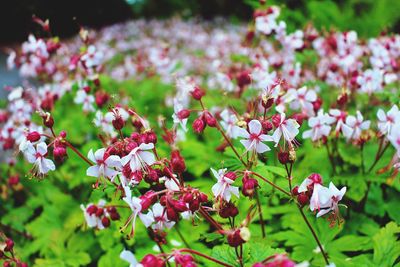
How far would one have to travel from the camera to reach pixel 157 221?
1992 mm

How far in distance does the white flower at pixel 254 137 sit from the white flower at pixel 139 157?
405 mm

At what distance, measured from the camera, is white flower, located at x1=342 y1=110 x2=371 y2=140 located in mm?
2592

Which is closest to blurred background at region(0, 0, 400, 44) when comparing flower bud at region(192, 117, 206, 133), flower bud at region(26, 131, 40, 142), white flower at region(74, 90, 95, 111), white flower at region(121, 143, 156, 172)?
white flower at region(74, 90, 95, 111)

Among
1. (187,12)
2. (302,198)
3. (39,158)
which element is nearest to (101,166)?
(39,158)

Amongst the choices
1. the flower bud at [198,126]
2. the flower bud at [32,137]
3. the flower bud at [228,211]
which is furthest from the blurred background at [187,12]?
the flower bud at [228,211]

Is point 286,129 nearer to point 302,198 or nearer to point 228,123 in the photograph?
point 302,198

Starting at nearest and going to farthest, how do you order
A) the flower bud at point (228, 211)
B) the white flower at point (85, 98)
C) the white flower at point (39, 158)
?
the flower bud at point (228, 211), the white flower at point (39, 158), the white flower at point (85, 98)

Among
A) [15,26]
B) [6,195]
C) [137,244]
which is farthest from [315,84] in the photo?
[15,26]

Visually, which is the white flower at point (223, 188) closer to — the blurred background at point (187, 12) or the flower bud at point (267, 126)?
the flower bud at point (267, 126)

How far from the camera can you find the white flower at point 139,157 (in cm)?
181

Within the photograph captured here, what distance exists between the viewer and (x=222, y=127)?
11.3 feet

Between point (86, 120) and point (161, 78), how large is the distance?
137cm

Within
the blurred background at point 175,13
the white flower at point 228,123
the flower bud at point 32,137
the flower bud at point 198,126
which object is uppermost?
the flower bud at point 198,126

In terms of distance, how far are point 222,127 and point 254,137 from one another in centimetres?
148
